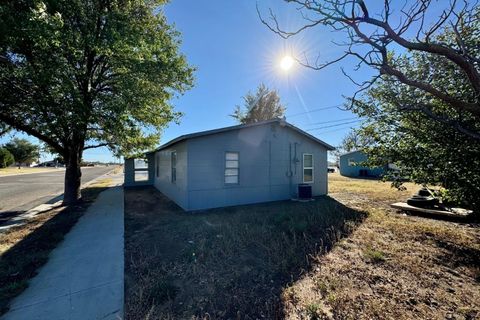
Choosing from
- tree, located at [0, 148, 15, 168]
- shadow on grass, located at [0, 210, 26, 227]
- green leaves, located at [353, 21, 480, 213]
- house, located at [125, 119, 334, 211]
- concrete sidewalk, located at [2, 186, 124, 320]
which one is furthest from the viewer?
tree, located at [0, 148, 15, 168]

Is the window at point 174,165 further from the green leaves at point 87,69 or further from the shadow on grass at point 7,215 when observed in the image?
the shadow on grass at point 7,215

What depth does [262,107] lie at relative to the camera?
92.5 feet

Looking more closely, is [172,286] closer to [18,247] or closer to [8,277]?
[8,277]

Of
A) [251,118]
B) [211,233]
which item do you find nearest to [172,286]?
[211,233]

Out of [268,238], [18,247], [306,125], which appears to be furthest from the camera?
[306,125]

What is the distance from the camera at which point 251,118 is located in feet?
92.4

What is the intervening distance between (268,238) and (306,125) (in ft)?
116

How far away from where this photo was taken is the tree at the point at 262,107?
1102 inches

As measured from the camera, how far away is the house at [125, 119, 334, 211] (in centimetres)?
823

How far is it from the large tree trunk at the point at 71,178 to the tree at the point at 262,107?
21.0 m

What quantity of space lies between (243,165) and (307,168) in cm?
391

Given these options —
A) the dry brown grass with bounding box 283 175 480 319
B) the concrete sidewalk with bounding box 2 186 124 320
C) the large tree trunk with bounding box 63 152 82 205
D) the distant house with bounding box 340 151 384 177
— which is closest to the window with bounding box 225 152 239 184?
the concrete sidewalk with bounding box 2 186 124 320

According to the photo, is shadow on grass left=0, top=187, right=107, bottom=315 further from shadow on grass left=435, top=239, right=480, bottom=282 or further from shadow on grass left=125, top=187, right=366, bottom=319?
shadow on grass left=435, top=239, right=480, bottom=282

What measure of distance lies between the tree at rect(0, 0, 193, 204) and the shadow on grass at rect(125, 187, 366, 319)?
398 centimetres
